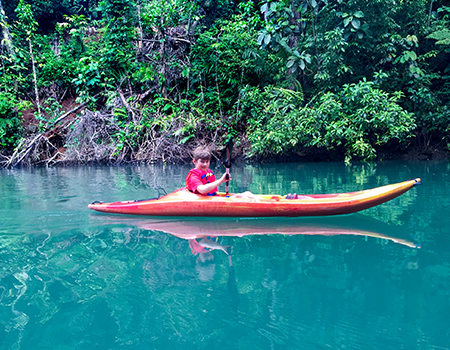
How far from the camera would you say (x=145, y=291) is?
2.00 meters

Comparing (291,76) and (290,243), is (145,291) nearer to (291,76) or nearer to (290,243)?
(290,243)

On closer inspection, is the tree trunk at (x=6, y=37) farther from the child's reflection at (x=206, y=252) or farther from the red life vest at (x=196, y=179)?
the child's reflection at (x=206, y=252)

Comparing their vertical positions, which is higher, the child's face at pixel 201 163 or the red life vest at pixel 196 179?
the child's face at pixel 201 163

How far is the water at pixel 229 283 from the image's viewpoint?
1.57 meters

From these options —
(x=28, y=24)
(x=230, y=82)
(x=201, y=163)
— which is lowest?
(x=201, y=163)

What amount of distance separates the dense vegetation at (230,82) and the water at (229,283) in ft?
17.0

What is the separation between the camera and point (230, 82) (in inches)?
399

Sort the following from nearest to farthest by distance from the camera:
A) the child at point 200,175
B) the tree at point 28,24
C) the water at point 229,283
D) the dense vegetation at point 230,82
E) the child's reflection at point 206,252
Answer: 1. the water at point 229,283
2. the child's reflection at point 206,252
3. the child at point 200,175
4. the dense vegetation at point 230,82
5. the tree at point 28,24

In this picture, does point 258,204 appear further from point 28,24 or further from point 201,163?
point 28,24

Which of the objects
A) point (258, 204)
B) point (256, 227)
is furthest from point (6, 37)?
point (256, 227)

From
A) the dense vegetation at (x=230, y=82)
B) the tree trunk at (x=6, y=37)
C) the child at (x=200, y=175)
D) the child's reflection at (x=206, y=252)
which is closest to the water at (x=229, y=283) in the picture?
the child's reflection at (x=206, y=252)

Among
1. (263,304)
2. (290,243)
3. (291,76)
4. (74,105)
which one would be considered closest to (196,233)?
(290,243)

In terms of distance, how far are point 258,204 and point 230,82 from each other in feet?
23.5

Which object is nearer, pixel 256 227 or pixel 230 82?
pixel 256 227
